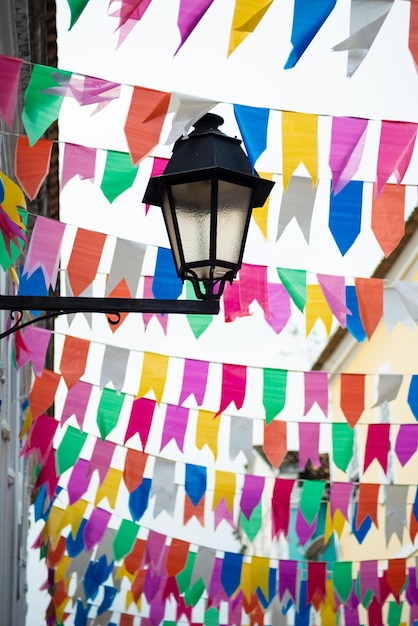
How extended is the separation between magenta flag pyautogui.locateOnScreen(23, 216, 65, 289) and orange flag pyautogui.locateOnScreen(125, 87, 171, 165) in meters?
1.21

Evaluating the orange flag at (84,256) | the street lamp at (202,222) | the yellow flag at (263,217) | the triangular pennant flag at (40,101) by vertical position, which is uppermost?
the triangular pennant flag at (40,101)

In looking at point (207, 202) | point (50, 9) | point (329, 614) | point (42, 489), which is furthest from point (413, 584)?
point (207, 202)

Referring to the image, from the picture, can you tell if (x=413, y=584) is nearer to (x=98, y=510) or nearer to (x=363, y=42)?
(x=98, y=510)

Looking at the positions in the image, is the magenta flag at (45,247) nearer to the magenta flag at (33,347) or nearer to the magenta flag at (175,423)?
the magenta flag at (33,347)

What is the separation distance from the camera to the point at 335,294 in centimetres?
737

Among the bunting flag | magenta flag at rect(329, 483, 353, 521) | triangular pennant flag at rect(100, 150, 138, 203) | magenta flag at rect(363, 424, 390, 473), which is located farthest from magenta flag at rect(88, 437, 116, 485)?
the bunting flag

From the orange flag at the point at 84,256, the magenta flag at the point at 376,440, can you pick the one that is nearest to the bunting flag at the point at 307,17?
the orange flag at the point at 84,256

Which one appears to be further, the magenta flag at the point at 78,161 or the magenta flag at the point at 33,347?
the magenta flag at the point at 33,347

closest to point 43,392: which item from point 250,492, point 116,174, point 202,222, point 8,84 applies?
point 250,492

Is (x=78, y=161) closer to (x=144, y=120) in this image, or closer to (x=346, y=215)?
(x=144, y=120)

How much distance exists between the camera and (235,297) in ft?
25.1

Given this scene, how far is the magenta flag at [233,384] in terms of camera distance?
8.72 m

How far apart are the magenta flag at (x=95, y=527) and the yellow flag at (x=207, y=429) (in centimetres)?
267

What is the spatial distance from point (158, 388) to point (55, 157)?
11.8ft
